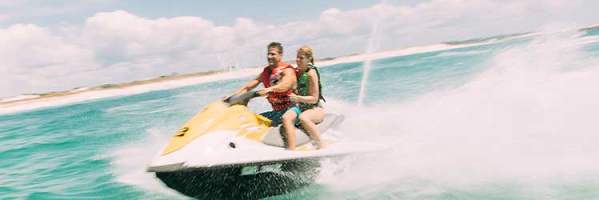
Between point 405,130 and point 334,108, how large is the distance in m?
5.30

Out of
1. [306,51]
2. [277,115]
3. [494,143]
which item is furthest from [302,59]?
[494,143]

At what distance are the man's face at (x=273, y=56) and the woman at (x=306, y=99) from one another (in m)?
0.20

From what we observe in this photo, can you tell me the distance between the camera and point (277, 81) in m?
5.55

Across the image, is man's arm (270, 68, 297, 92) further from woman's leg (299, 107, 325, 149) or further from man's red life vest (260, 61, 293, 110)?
woman's leg (299, 107, 325, 149)

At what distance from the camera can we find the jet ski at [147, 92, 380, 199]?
4.80 metres

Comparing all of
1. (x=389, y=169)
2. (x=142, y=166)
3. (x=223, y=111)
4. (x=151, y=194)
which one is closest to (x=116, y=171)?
(x=142, y=166)

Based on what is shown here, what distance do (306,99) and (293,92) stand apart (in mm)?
228

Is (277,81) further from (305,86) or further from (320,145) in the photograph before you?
(320,145)

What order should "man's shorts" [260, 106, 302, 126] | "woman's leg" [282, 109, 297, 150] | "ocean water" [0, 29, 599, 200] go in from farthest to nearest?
"man's shorts" [260, 106, 302, 126]
"ocean water" [0, 29, 599, 200]
"woman's leg" [282, 109, 297, 150]

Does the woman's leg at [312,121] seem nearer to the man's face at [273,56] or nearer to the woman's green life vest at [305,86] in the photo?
the woman's green life vest at [305,86]

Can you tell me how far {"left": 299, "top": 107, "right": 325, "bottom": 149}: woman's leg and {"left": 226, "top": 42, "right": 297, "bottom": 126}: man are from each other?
0.73 ft

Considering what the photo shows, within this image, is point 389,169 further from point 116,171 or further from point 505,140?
point 116,171

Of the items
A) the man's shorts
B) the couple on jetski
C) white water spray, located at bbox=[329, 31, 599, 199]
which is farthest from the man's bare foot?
white water spray, located at bbox=[329, 31, 599, 199]

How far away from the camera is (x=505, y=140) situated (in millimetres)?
6809
